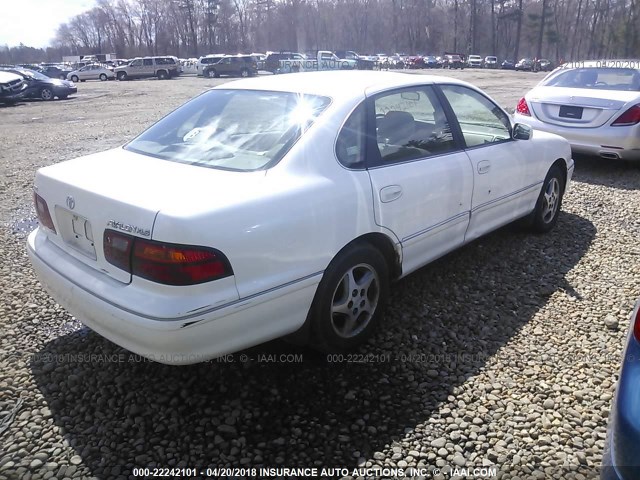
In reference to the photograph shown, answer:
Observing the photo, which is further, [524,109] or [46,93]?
[46,93]

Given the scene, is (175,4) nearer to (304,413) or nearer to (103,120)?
(103,120)

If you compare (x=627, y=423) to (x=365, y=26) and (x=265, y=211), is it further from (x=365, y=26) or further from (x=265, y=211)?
(x=365, y=26)

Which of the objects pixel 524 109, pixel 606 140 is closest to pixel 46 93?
pixel 524 109

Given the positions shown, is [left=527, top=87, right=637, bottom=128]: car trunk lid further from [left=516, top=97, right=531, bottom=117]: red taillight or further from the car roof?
the car roof

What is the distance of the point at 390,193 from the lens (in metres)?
3.05

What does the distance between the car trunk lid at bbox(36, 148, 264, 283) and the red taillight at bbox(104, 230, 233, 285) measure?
66 millimetres

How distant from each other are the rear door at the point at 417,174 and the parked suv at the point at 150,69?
146 ft

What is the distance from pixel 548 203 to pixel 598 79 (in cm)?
398

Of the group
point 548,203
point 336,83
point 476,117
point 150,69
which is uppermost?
point 336,83

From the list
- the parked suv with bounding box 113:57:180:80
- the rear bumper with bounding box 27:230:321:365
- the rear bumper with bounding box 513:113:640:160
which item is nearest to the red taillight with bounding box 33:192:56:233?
the rear bumper with bounding box 27:230:321:365

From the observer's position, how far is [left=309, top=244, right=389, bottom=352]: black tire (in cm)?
279

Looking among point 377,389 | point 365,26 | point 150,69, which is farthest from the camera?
point 365,26

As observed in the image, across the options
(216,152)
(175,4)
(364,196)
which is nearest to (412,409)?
(364,196)

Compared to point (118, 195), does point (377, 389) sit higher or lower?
lower
